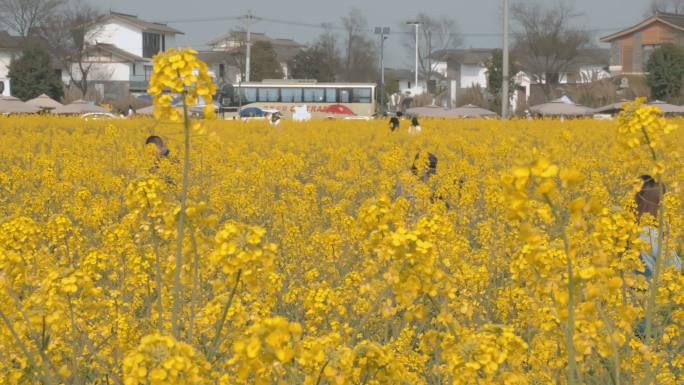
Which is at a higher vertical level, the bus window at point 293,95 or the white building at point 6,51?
the white building at point 6,51

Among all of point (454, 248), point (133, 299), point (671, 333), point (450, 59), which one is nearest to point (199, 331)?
point (133, 299)

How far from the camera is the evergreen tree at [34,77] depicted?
57844 millimetres

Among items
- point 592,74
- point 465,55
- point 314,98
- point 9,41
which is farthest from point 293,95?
point 465,55

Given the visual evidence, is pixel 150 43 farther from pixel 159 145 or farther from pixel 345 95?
pixel 159 145

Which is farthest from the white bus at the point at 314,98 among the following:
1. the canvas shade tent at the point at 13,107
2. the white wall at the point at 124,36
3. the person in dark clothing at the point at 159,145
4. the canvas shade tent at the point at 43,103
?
the white wall at the point at 124,36

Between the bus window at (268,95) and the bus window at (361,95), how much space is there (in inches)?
151

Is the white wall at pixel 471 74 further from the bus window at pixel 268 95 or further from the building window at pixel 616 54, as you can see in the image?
the bus window at pixel 268 95

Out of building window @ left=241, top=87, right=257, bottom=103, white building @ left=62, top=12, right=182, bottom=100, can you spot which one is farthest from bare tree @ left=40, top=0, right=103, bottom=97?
building window @ left=241, top=87, right=257, bottom=103

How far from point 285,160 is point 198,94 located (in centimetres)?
959

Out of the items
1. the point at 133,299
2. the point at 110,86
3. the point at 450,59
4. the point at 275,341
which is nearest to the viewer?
the point at 275,341

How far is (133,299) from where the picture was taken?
5.23m

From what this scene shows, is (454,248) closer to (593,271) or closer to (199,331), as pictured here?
(199,331)

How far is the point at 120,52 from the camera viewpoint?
264ft

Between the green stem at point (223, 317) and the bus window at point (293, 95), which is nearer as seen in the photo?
the green stem at point (223, 317)
